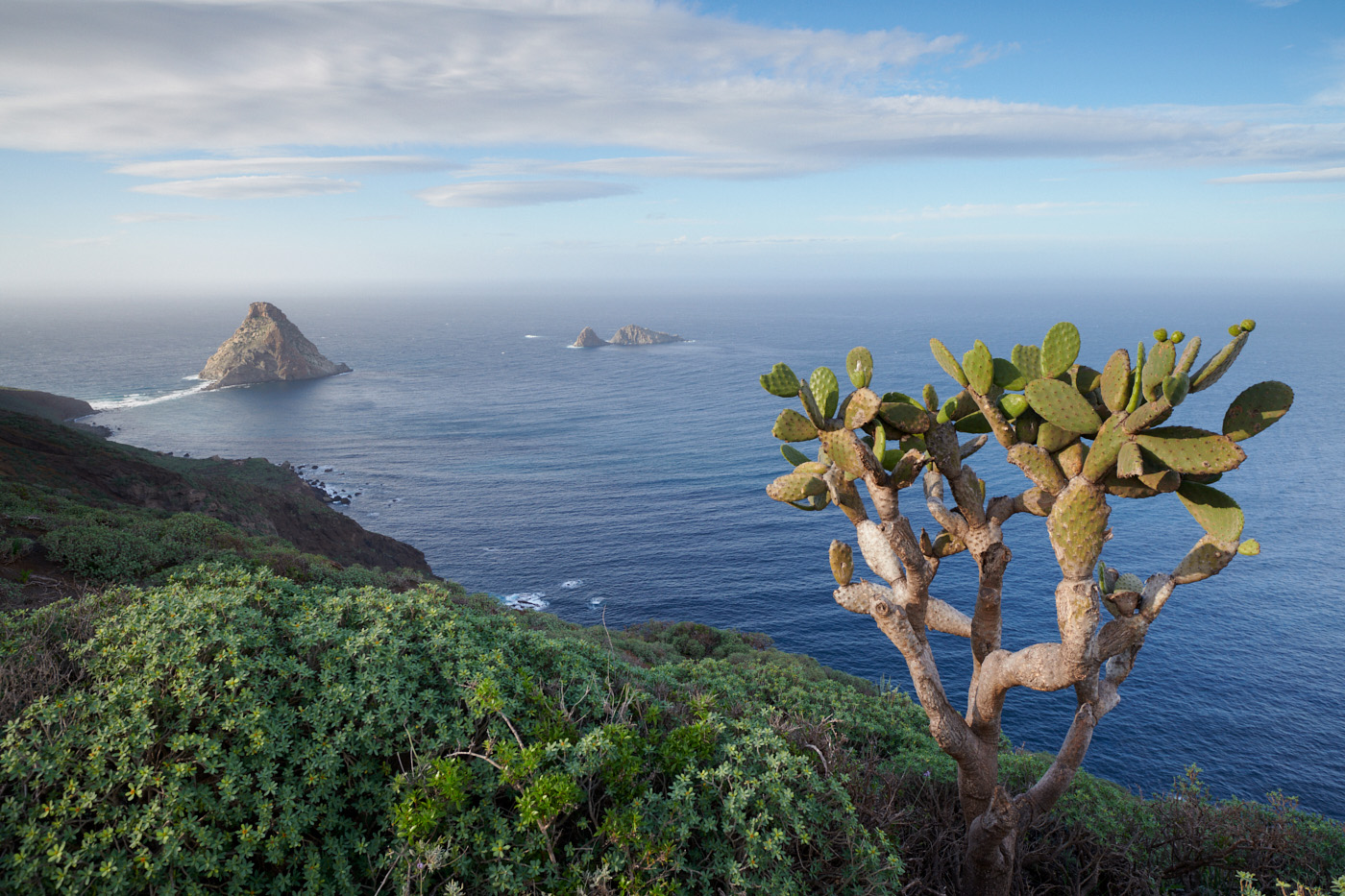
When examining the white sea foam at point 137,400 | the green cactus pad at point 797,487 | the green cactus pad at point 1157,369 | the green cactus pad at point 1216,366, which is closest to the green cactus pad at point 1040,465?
the green cactus pad at point 1157,369

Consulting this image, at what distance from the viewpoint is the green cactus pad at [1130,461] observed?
6755 mm

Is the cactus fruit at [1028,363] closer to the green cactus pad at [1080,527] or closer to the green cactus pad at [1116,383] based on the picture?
the green cactus pad at [1116,383]

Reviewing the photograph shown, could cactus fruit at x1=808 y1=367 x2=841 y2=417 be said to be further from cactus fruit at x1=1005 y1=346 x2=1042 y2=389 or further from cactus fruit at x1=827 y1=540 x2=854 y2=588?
cactus fruit at x1=1005 y1=346 x2=1042 y2=389

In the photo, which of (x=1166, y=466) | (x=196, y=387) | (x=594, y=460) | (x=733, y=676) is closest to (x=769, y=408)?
(x=594, y=460)

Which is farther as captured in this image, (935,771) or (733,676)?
(733,676)

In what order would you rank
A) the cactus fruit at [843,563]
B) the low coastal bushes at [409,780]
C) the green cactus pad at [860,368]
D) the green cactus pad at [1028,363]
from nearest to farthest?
the low coastal bushes at [409,780]
the green cactus pad at [1028,363]
the green cactus pad at [860,368]
the cactus fruit at [843,563]

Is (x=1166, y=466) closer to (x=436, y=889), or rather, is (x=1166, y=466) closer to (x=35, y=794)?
(x=436, y=889)

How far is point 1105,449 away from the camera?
739 centimetres

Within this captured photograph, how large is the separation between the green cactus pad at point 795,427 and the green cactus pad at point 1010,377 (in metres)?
2.42

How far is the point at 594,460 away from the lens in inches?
3688

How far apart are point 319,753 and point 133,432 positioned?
136 m

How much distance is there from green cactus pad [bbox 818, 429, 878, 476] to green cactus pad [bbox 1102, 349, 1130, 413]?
267 centimetres

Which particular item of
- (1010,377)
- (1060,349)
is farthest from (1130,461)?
(1010,377)

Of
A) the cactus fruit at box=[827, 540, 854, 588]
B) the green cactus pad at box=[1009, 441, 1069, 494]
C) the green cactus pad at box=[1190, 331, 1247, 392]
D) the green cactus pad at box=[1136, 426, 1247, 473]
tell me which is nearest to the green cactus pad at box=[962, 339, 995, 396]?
the green cactus pad at box=[1009, 441, 1069, 494]
